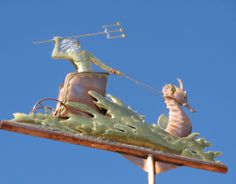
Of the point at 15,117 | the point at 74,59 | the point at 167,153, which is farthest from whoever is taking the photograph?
the point at 74,59

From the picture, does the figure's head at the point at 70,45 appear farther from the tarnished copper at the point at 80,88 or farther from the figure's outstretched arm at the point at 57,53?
the tarnished copper at the point at 80,88

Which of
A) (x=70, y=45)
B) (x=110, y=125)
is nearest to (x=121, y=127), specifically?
(x=110, y=125)

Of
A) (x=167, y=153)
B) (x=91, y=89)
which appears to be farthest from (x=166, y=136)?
(x=91, y=89)

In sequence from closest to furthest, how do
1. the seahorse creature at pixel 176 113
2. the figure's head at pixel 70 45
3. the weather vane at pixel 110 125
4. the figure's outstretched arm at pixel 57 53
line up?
1. the weather vane at pixel 110 125
2. the seahorse creature at pixel 176 113
3. the figure's outstretched arm at pixel 57 53
4. the figure's head at pixel 70 45

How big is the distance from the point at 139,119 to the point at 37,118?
1474 mm

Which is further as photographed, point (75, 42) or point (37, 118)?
point (75, 42)

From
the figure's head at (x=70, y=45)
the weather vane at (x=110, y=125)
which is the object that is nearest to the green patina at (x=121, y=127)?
the weather vane at (x=110, y=125)

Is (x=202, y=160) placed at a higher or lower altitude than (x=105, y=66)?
lower

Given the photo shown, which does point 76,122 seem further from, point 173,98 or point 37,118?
point 173,98

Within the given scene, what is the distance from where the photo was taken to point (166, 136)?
8875 millimetres

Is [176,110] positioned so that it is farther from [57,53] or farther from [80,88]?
[57,53]

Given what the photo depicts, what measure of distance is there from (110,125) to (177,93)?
1.52 m

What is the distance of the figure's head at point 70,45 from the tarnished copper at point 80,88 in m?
0.69

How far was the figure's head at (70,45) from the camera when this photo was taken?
31.9 ft
